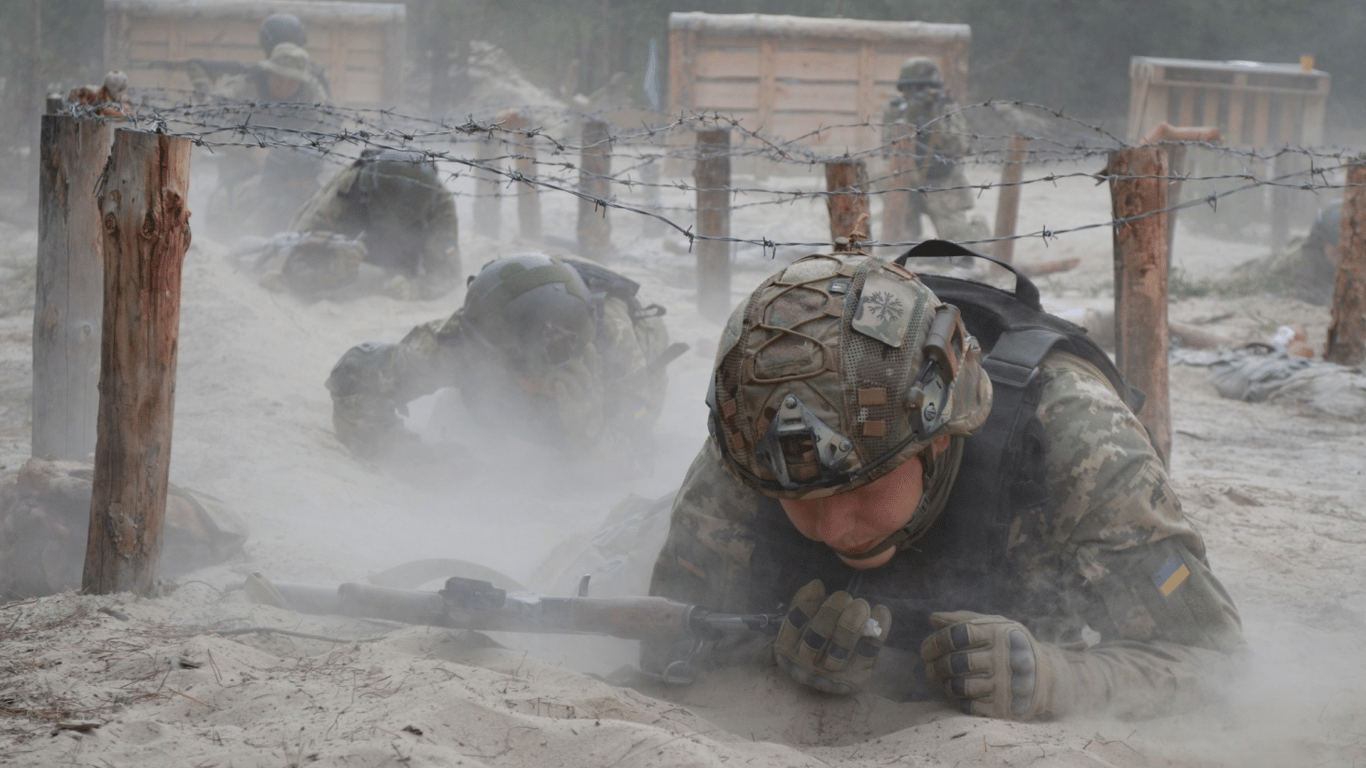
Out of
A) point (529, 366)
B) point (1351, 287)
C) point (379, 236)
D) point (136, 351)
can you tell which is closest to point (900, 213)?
point (1351, 287)

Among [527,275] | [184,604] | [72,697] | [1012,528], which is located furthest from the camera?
[527,275]

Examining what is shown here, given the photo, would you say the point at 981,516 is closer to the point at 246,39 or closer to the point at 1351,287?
the point at 1351,287

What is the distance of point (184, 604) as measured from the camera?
9.64 ft

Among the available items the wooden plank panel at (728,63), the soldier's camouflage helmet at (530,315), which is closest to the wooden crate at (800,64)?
the wooden plank panel at (728,63)

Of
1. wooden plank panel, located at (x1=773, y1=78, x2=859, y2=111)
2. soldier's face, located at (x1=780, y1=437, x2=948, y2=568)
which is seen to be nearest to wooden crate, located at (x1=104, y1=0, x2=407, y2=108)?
wooden plank panel, located at (x1=773, y1=78, x2=859, y2=111)

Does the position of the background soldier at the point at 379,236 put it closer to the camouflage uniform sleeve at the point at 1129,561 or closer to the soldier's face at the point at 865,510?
the soldier's face at the point at 865,510

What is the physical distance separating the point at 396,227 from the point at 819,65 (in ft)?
28.8

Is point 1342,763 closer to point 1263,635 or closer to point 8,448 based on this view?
point 1263,635

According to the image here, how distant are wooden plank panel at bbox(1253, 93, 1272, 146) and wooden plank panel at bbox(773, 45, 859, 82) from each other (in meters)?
5.31

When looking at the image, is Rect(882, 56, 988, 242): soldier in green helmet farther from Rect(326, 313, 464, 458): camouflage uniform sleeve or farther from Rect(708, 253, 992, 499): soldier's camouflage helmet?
Rect(708, 253, 992, 499): soldier's camouflage helmet

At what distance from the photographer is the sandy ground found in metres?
1.99

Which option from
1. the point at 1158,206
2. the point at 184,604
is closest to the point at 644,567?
the point at 184,604

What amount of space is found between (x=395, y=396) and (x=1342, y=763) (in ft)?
13.6

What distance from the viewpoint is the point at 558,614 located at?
2652 mm
